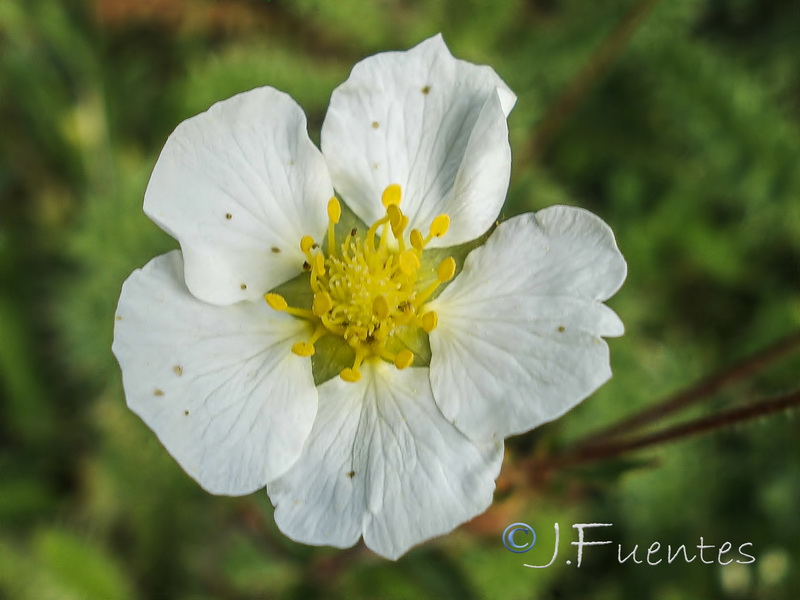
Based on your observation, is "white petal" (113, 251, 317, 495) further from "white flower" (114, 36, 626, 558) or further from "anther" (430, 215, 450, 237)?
"anther" (430, 215, 450, 237)

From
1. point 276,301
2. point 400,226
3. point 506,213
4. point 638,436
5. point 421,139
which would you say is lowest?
point 638,436

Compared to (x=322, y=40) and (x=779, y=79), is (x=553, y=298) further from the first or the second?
(x=322, y=40)

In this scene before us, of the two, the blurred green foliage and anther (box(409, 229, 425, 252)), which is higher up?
anther (box(409, 229, 425, 252))

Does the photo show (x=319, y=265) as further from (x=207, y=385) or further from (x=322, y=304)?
(x=207, y=385)

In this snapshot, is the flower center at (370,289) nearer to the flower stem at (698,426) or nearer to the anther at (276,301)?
the anther at (276,301)

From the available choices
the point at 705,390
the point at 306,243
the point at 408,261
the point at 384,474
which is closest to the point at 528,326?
the point at 408,261

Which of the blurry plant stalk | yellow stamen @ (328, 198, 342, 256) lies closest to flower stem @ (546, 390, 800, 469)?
the blurry plant stalk

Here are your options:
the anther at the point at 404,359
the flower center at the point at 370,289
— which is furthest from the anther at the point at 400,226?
the anther at the point at 404,359
